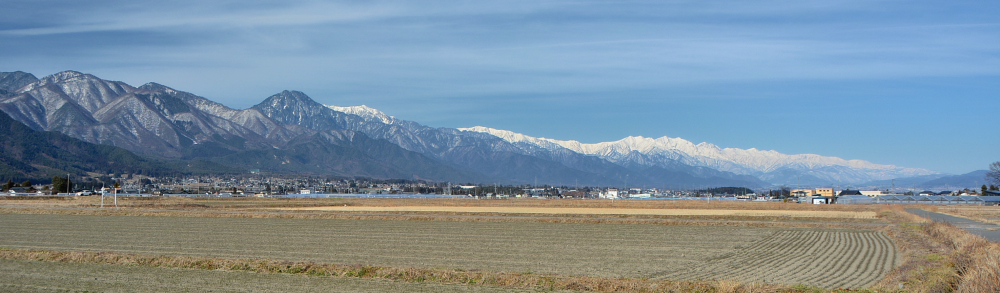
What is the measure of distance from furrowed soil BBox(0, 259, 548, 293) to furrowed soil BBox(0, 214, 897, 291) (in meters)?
3.46

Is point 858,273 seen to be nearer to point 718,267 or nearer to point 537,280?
point 718,267

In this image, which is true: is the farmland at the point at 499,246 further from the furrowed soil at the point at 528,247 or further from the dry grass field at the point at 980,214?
the dry grass field at the point at 980,214

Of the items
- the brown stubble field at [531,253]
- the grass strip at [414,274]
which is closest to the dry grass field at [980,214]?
the brown stubble field at [531,253]

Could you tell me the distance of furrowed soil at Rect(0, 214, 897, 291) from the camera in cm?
2131

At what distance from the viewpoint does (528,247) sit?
28000 millimetres

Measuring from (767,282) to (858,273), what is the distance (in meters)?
4.39

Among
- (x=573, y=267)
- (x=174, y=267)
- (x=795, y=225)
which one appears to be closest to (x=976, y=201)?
(x=795, y=225)

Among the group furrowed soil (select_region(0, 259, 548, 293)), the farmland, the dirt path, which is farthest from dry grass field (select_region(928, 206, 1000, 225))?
furrowed soil (select_region(0, 259, 548, 293))

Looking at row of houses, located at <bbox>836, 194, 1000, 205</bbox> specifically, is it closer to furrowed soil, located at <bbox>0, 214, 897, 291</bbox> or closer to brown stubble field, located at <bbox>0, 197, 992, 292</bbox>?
brown stubble field, located at <bbox>0, 197, 992, 292</bbox>

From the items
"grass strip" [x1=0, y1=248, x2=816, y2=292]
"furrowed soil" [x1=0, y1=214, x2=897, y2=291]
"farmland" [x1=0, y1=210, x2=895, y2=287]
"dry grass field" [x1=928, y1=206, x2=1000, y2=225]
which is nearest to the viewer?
"grass strip" [x1=0, y1=248, x2=816, y2=292]

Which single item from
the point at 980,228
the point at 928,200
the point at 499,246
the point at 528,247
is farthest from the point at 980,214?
the point at 928,200

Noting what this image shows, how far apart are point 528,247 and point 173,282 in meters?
14.0

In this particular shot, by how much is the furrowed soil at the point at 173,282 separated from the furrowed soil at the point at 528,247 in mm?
3458

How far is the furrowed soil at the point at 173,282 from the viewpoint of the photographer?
1655 cm
